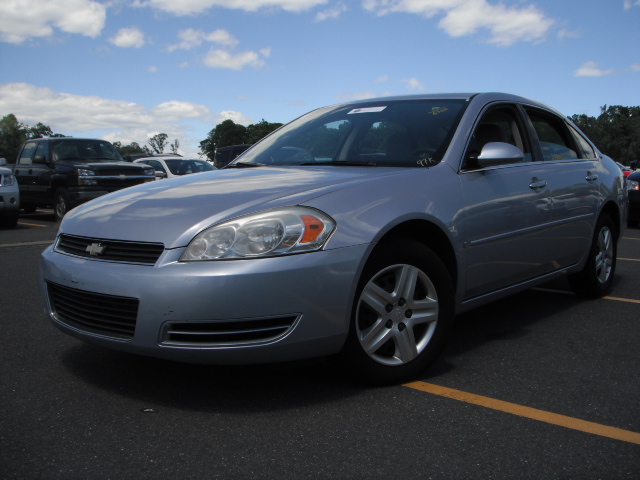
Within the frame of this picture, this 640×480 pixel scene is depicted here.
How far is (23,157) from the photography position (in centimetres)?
1488

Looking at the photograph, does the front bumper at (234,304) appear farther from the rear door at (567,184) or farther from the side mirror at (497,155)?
the rear door at (567,184)

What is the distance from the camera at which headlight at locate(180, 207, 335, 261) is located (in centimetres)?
281

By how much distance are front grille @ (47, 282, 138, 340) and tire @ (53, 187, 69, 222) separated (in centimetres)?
1058


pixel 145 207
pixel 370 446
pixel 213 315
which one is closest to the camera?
Result: pixel 370 446

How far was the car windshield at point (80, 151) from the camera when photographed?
13820 millimetres

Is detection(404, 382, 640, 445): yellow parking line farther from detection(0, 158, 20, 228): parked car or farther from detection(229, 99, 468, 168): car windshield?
detection(0, 158, 20, 228): parked car

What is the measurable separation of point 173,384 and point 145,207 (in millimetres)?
873

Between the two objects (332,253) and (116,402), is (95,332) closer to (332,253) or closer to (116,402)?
(116,402)

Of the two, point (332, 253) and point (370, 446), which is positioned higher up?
point (332, 253)

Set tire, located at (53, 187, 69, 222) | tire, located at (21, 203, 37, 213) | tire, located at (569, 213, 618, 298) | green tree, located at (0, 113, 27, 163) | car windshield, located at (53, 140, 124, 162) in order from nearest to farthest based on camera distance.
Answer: tire, located at (569, 213, 618, 298) → tire, located at (53, 187, 69, 222) → car windshield, located at (53, 140, 124, 162) → tire, located at (21, 203, 37, 213) → green tree, located at (0, 113, 27, 163)

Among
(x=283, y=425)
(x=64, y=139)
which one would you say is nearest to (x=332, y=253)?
(x=283, y=425)

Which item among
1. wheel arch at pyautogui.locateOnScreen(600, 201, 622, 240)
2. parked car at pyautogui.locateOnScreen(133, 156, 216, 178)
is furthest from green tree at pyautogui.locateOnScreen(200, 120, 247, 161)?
wheel arch at pyautogui.locateOnScreen(600, 201, 622, 240)

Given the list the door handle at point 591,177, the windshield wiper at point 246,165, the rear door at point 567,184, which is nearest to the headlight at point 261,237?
the windshield wiper at point 246,165

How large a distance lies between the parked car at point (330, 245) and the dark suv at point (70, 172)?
31.1ft
